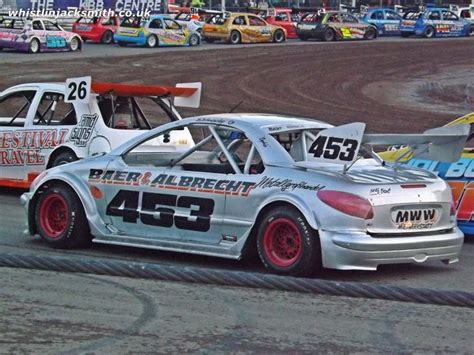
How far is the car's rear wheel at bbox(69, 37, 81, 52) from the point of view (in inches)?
1663

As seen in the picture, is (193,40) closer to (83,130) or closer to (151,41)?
(151,41)

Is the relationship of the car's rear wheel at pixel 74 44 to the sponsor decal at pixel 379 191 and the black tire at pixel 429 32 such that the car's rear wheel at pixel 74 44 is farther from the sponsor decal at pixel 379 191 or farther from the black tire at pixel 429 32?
the sponsor decal at pixel 379 191

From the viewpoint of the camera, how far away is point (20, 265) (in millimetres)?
8656

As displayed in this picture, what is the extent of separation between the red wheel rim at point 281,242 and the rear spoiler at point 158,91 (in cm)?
426

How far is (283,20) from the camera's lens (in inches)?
2224

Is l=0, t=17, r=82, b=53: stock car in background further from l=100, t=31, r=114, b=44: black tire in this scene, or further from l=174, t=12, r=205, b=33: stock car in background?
l=174, t=12, r=205, b=33: stock car in background

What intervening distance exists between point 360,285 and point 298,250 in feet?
2.50

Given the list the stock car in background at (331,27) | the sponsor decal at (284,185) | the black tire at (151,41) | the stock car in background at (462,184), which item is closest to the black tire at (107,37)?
the black tire at (151,41)

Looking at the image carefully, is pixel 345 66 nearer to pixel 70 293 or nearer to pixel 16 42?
pixel 16 42

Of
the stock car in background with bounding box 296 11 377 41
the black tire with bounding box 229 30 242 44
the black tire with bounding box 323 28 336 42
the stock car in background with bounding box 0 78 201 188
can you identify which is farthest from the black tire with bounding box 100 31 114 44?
the stock car in background with bounding box 0 78 201 188

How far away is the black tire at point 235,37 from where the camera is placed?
161ft

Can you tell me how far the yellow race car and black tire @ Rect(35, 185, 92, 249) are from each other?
130ft

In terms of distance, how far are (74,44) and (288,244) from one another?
35004 mm

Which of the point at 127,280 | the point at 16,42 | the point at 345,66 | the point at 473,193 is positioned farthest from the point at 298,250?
the point at 16,42
